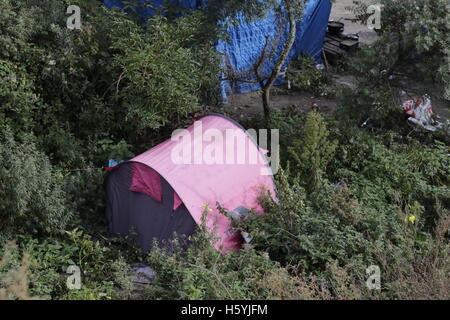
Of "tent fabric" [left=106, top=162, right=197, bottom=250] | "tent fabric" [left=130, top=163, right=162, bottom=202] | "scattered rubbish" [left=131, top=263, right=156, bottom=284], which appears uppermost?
"tent fabric" [left=130, top=163, right=162, bottom=202]

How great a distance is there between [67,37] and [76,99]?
0.87 m

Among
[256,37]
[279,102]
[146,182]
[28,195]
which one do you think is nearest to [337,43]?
[256,37]

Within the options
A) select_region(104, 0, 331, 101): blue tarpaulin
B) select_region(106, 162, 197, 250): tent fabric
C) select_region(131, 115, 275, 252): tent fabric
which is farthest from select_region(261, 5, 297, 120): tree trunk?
select_region(106, 162, 197, 250): tent fabric

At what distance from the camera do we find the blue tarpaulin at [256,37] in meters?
9.34

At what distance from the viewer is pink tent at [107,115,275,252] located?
6.09m

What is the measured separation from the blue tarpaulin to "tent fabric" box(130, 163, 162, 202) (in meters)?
3.14

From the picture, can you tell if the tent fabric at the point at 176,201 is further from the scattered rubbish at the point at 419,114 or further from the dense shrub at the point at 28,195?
the scattered rubbish at the point at 419,114

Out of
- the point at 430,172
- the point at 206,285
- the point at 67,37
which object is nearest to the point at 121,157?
the point at 67,37

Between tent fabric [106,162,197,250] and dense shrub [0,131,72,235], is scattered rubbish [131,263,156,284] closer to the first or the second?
tent fabric [106,162,197,250]

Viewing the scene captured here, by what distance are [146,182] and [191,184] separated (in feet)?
1.76

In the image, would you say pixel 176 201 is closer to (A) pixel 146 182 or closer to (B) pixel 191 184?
(B) pixel 191 184

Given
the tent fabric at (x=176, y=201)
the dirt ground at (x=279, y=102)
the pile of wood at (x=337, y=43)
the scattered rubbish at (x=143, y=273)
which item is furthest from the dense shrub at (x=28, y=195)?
the pile of wood at (x=337, y=43)

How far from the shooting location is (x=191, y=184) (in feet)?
20.2

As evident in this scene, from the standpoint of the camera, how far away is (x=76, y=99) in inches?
309
